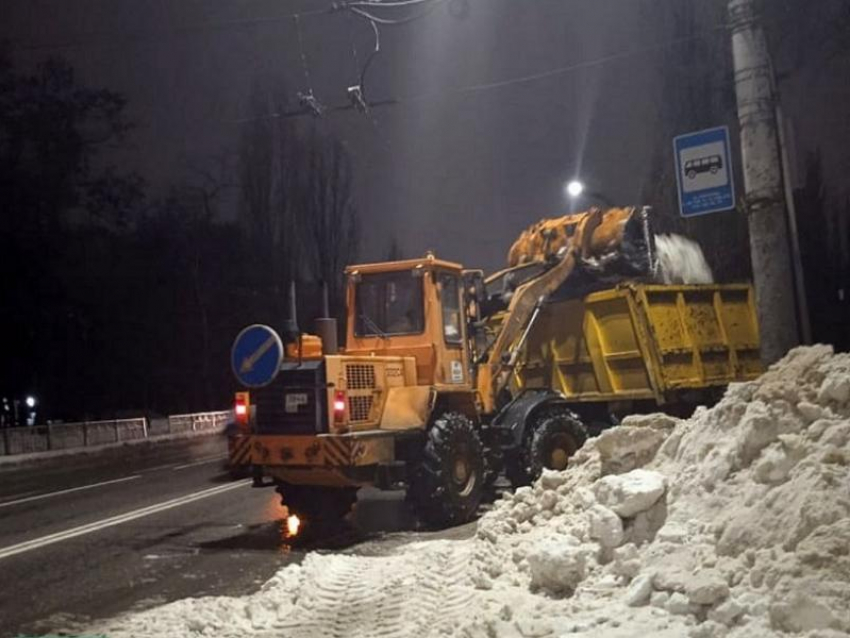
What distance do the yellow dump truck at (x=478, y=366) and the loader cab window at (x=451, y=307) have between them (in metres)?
0.02

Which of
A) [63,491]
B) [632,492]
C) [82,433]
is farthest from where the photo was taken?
[82,433]

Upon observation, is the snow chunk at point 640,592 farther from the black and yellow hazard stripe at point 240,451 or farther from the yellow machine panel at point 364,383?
the black and yellow hazard stripe at point 240,451

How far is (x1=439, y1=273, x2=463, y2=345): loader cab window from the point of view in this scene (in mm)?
10969

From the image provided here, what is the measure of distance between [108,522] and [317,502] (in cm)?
273

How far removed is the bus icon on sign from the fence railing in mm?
22339

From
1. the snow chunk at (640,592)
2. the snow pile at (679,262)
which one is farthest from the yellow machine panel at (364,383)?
the snow chunk at (640,592)

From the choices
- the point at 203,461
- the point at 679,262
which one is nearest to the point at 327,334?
the point at 679,262

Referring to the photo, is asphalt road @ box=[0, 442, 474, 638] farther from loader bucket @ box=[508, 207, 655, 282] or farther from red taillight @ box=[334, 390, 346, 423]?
loader bucket @ box=[508, 207, 655, 282]

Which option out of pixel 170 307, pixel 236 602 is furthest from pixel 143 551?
pixel 170 307

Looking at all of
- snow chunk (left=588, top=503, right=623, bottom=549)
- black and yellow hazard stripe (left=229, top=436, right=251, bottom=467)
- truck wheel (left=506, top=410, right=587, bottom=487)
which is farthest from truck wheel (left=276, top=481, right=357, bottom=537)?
snow chunk (left=588, top=503, right=623, bottom=549)

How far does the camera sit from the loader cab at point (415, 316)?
10797 millimetres

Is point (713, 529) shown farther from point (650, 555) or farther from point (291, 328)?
point (291, 328)

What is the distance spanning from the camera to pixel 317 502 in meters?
11.0

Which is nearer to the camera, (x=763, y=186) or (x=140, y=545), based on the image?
(x=763, y=186)
